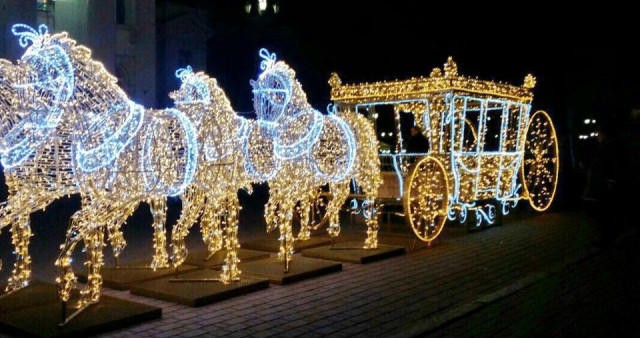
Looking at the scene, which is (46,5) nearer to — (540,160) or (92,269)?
(540,160)

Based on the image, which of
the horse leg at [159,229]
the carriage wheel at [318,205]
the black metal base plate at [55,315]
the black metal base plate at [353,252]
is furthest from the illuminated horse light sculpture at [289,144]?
the black metal base plate at [55,315]

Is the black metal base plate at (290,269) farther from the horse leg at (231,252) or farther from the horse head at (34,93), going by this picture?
the horse head at (34,93)

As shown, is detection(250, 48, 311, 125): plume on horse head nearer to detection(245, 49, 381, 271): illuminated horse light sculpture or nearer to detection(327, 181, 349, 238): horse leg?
detection(245, 49, 381, 271): illuminated horse light sculpture

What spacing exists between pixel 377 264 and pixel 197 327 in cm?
362

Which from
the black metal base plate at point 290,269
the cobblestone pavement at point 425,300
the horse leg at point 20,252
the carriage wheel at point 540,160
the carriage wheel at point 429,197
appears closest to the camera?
the cobblestone pavement at point 425,300

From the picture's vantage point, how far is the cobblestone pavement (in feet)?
18.9

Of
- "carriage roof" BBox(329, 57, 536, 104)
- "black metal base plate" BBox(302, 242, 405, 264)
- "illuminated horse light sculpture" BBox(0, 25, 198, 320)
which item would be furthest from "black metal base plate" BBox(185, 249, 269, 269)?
"carriage roof" BBox(329, 57, 536, 104)

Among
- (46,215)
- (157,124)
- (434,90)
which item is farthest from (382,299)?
(46,215)

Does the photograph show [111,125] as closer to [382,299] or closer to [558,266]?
[382,299]

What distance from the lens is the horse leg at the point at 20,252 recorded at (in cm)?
645

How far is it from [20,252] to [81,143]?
5.44 feet

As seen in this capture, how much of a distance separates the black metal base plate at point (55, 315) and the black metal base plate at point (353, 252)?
3377 millimetres

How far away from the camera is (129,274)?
7566 millimetres

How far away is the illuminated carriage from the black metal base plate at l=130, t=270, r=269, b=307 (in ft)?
10.8
